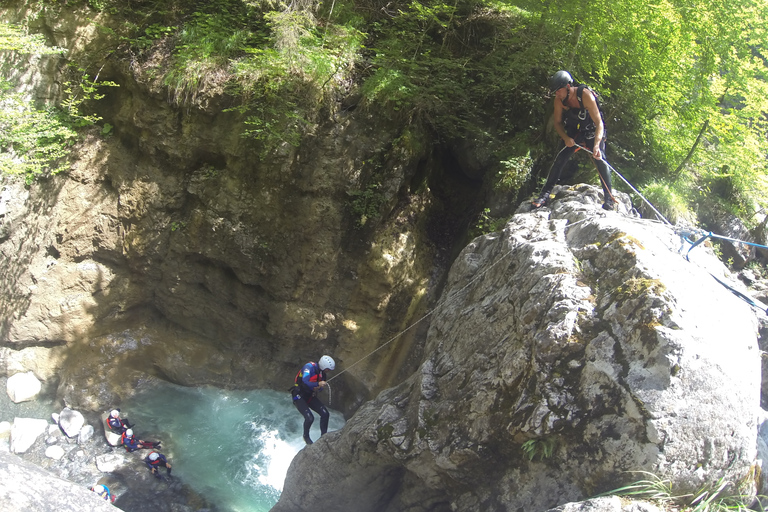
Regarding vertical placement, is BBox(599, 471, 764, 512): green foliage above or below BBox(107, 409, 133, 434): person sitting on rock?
above

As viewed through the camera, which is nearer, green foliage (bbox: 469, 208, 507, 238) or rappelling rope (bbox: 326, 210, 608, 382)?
rappelling rope (bbox: 326, 210, 608, 382)

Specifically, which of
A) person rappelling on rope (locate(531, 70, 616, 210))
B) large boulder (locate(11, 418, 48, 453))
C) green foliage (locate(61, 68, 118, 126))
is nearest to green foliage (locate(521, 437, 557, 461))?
person rappelling on rope (locate(531, 70, 616, 210))

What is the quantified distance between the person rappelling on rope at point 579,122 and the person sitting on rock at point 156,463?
7058 millimetres

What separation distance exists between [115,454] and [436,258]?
638cm

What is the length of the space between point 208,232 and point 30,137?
2957mm

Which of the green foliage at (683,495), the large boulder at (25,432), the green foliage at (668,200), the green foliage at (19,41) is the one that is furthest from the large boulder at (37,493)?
the green foliage at (668,200)

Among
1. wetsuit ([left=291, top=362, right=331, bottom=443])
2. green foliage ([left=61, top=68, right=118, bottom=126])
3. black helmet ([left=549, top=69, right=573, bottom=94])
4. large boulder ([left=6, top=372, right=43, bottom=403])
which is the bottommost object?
large boulder ([left=6, top=372, right=43, bottom=403])

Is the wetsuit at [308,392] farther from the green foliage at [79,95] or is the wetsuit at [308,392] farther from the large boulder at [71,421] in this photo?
the green foliage at [79,95]

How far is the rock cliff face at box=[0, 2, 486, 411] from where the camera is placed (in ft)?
24.8

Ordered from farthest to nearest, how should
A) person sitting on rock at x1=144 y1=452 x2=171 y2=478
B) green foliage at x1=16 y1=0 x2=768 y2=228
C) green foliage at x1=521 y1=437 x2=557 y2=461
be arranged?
person sitting on rock at x1=144 y1=452 x2=171 y2=478 → green foliage at x1=16 y1=0 x2=768 y2=228 → green foliage at x1=521 y1=437 x2=557 y2=461

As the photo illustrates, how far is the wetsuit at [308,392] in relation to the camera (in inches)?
278

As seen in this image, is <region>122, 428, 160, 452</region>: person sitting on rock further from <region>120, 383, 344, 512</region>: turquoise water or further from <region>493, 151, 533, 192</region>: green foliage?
<region>493, 151, 533, 192</region>: green foliage

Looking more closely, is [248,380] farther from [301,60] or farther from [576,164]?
[576,164]

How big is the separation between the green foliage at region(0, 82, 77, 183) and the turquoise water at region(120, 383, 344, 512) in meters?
4.38
